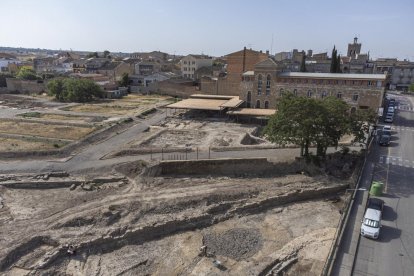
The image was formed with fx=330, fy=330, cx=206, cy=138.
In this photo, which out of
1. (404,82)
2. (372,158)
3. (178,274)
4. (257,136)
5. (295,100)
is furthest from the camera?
(404,82)

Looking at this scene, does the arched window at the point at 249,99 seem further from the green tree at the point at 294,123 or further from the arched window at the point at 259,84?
the green tree at the point at 294,123

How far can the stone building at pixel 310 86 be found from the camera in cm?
5114

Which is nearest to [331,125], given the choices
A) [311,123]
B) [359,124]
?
[311,123]

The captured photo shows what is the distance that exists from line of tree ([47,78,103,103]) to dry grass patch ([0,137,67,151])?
30.2 meters

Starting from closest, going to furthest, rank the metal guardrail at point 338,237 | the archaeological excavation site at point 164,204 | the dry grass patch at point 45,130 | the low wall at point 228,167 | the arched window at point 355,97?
the metal guardrail at point 338,237 → the archaeological excavation site at point 164,204 → the low wall at point 228,167 → the dry grass patch at point 45,130 → the arched window at point 355,97

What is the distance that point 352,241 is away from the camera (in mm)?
20750

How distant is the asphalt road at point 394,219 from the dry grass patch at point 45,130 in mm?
36045

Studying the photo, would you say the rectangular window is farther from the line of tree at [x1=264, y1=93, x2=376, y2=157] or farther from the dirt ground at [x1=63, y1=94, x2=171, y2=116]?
the dirt ground at [x1=63, y1=94, x2=171, y2=116]

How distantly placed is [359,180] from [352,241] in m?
10.3

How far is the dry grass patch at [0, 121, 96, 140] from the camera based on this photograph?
44966 millimetres

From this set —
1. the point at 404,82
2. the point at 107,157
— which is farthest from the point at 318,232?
the point at 404,82

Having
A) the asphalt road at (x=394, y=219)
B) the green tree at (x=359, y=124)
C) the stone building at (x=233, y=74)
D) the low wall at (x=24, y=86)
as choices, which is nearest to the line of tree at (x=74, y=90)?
the low wall at (x=24, y=86)

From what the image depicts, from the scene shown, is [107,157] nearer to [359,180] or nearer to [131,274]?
[131,274]

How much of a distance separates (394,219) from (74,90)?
65225 mm
